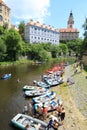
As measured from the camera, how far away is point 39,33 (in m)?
124

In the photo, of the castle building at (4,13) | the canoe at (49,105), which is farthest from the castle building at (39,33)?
the canoe at (49,105)

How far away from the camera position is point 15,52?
7912cm

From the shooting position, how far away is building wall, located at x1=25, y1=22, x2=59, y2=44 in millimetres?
116000

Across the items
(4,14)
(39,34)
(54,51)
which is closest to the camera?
(4,14)

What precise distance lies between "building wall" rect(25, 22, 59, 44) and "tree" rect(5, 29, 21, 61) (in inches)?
1472

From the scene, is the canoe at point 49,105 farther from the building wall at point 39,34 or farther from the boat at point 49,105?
the building wall at point 39,34

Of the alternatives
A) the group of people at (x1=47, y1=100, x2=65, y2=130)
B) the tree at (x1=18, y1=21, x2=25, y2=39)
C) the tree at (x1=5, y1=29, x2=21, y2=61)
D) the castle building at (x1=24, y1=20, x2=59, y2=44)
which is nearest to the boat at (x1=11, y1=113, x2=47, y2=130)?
the group of people at (x1=47, y1=100, x2=65, y2=130)

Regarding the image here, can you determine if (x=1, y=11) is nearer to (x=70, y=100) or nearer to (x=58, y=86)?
(x=58, y=86)

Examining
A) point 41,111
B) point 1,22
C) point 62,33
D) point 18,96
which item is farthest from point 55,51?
point 41,111

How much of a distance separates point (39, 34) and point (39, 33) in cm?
62

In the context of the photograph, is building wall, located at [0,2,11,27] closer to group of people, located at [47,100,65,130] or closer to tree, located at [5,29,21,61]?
tree, located at [5,29,21,61]

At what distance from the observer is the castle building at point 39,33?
11622 centimetres

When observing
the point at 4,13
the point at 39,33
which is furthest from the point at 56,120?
the point at 39,33

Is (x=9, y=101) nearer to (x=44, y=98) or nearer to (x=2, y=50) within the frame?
(x=44, y=98)
